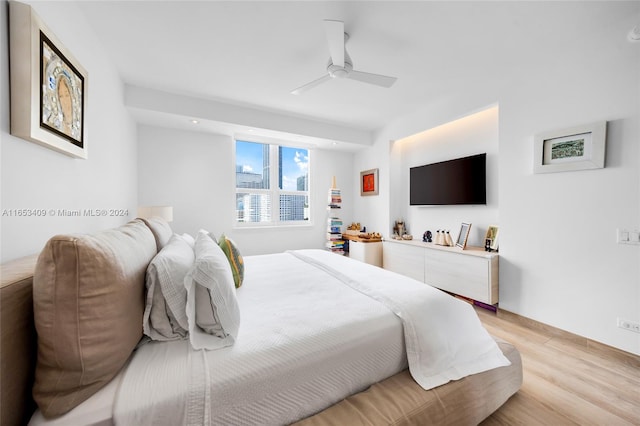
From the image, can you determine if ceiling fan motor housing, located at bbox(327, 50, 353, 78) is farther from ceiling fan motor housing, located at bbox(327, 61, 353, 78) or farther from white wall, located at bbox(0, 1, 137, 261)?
white wall, located at bbox(0, 1, 137, 261)

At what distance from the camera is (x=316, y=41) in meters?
2.03

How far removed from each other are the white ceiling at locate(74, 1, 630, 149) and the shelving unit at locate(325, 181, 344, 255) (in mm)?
1823

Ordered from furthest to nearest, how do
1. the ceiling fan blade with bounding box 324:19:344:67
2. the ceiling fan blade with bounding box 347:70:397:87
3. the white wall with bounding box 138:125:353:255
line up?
the white wall with bounding box 138:125:353:255
the ceiling fan blade with bounding box 347:70:397:87
the ceiling fan blade with bounding box 324:19:344:67

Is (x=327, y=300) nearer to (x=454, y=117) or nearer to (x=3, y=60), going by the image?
(x=3, y=60)

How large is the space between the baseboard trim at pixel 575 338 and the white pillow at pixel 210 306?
2769 millimetres

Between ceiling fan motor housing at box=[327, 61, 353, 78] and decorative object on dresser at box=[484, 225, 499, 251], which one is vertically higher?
ceiling fan motor housing at box=[327, 61, 353, 78]

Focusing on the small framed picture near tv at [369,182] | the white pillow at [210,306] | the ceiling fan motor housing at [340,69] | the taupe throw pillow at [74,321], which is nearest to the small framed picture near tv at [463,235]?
the small framed picture near tv at [369,182]

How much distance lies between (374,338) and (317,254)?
1.42 meters

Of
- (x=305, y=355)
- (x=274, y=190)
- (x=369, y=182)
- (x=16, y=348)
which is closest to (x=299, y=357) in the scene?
(x=305, y=355)

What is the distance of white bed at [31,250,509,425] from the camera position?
79cm

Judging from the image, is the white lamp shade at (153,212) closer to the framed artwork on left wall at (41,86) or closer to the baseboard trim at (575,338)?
the framed artwork on left wall at (41,86)

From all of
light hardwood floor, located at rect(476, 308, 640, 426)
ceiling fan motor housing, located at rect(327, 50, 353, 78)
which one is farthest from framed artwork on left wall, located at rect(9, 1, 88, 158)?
light hardwood floor, located at rect(476, 308, 640, 426)

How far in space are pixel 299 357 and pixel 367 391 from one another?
372mm

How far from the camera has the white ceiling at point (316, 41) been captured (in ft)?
5.64
